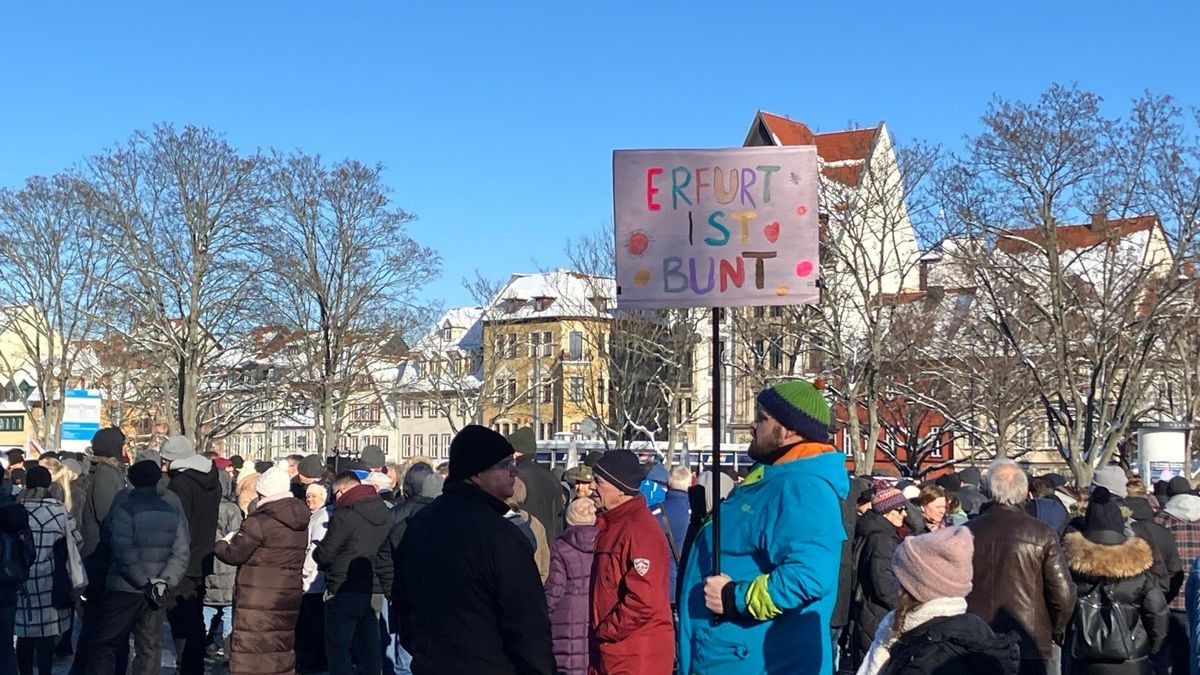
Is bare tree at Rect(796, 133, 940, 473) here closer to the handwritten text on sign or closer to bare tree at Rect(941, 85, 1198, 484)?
bare tree at Rect(941, 85, 1198, 484)

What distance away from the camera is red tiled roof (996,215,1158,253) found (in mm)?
35250

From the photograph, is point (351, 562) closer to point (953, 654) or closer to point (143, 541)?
point (143, 541)

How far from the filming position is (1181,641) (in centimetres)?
1073

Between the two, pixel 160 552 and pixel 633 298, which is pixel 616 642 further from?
pixel 160 552

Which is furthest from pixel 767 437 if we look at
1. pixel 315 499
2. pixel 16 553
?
pixel 315 499

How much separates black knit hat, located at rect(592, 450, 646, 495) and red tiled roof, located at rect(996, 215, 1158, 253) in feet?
97.9

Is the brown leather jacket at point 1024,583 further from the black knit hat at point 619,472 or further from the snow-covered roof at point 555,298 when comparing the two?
the snow-covered roof at point 555,298

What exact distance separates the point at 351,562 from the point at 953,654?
22.4ft

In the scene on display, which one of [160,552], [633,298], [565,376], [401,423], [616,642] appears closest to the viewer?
[633,298]

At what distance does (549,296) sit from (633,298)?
2873 inches

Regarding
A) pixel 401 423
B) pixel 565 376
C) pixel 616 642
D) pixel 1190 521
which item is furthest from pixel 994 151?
pixel 401 423

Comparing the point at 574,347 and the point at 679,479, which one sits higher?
the point at 574,347

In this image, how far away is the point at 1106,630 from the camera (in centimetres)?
838

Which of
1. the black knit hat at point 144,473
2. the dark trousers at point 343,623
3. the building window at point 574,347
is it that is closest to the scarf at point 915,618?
the dark trousers at point 343,623
